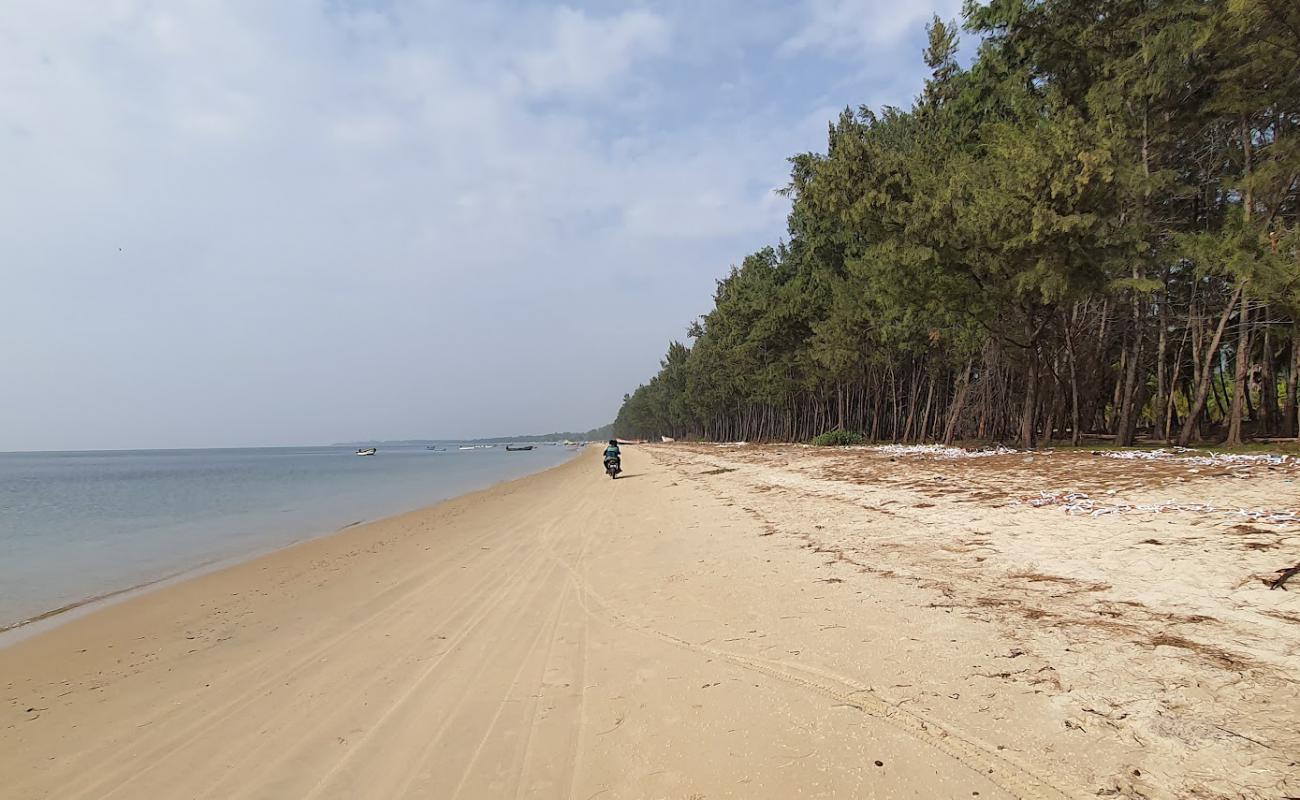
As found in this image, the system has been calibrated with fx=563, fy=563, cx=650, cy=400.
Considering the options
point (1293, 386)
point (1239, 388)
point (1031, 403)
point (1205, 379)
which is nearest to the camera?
point (1239, 388)

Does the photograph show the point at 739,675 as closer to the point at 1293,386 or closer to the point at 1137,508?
the point at 1137,508

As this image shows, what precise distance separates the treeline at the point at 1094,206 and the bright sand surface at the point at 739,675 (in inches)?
395

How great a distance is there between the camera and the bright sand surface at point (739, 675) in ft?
9.25

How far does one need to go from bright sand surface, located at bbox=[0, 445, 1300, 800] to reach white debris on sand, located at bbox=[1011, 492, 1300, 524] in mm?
220

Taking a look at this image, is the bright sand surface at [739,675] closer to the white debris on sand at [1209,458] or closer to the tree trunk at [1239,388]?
the white debris on sand at [1209,458]

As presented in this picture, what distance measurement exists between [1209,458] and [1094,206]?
766 centimetres

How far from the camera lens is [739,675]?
155 inches

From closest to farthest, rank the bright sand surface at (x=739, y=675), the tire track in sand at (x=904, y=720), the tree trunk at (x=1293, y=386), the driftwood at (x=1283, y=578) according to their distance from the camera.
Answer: the tire track in sand at (x=904, y=720) → the bright sand surface at (x=739, y=675) → the driftwood at (x=1283, y=578) → the tree trunk at (x=1293, y=386)

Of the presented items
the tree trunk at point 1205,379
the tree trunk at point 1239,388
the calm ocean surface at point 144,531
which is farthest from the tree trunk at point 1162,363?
the calm ocean surface at point 144,531

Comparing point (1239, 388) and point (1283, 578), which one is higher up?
point (1239, 388)

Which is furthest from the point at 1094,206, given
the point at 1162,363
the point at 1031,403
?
the point at 1162,363

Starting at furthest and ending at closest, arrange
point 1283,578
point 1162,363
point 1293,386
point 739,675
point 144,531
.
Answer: point 1162,363 < point 1293,386 < point 144,531 < point 1283,578 < point 739,675

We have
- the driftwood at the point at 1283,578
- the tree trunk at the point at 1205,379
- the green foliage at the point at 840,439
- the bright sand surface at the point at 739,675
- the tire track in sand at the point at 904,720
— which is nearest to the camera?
the tire track in sand at the point at 904,720

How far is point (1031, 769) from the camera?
2.60m
